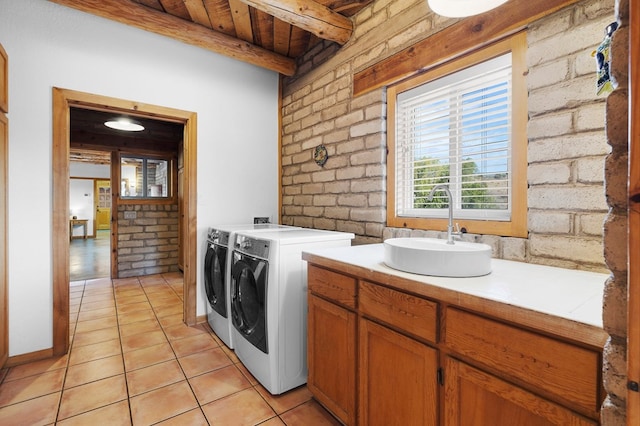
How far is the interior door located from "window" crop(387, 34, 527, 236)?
12.1m

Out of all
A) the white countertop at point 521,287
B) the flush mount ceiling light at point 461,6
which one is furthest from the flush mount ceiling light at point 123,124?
the flush mount ceiling light at point 461,6

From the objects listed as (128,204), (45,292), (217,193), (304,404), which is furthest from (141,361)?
(128,204)

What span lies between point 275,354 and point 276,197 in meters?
1.91

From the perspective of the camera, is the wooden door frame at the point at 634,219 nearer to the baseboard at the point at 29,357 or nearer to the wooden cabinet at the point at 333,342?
the wooden cabinet at the point at 333,342

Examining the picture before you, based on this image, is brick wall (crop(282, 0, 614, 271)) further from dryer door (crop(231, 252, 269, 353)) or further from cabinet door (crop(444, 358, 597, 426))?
dryer door (crop(231, 252, 269, 353))

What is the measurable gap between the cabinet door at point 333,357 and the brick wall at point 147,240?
4203 mm

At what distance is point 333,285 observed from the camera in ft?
5.06

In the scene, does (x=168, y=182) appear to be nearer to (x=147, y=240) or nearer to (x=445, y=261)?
(x=147, y=240)

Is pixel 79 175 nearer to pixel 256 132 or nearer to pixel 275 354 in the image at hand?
pixel 256 132

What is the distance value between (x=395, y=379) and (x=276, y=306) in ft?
2.63

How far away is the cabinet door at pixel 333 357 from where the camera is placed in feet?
4.76

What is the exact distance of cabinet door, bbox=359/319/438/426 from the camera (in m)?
1.11

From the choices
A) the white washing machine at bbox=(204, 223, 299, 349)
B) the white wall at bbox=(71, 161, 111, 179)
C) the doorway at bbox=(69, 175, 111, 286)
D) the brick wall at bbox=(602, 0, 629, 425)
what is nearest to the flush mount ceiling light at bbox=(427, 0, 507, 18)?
the brick wall at bbox=(602, 0, 629, 425)

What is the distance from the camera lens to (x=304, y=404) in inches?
70.4
